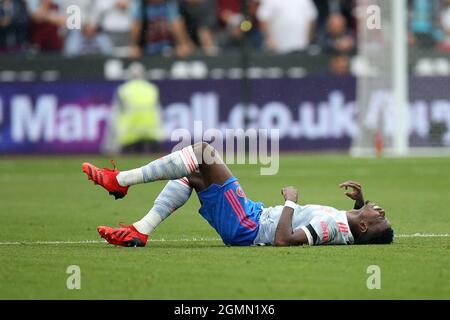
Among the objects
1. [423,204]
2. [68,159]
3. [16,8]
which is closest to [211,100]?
[68,159]

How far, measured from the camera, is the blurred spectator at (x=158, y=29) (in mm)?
25891

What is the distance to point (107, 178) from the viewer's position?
405 inches

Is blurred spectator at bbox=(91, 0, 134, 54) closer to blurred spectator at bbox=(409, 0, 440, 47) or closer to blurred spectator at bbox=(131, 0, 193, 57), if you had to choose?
blurred spectator at bbox=(131, 0, 193, 57)

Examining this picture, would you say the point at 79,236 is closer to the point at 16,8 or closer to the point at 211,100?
the point at 211,100

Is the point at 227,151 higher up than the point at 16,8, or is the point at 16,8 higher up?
the point at 16,8

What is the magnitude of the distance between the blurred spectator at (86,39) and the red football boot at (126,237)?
14.9 meters

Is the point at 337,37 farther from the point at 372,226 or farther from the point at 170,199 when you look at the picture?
the point at 170,199

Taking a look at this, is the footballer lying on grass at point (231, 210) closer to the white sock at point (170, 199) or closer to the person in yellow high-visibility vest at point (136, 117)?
the white sock at point (170, 199)

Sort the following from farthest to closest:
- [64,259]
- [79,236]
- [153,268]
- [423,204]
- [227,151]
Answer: [227,151], [423,204], [79,236], [64,259], [153,268]

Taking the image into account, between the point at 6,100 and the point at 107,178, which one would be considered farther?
the point at 6,100

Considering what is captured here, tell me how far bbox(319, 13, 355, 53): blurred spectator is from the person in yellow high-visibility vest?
3.74 metres

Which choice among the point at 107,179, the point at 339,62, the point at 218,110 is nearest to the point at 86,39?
the point at 218,110

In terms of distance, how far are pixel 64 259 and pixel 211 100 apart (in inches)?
577

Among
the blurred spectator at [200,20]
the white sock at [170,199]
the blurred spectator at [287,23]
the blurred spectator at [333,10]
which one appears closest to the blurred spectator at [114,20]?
the blurred spectator at [200,20]
